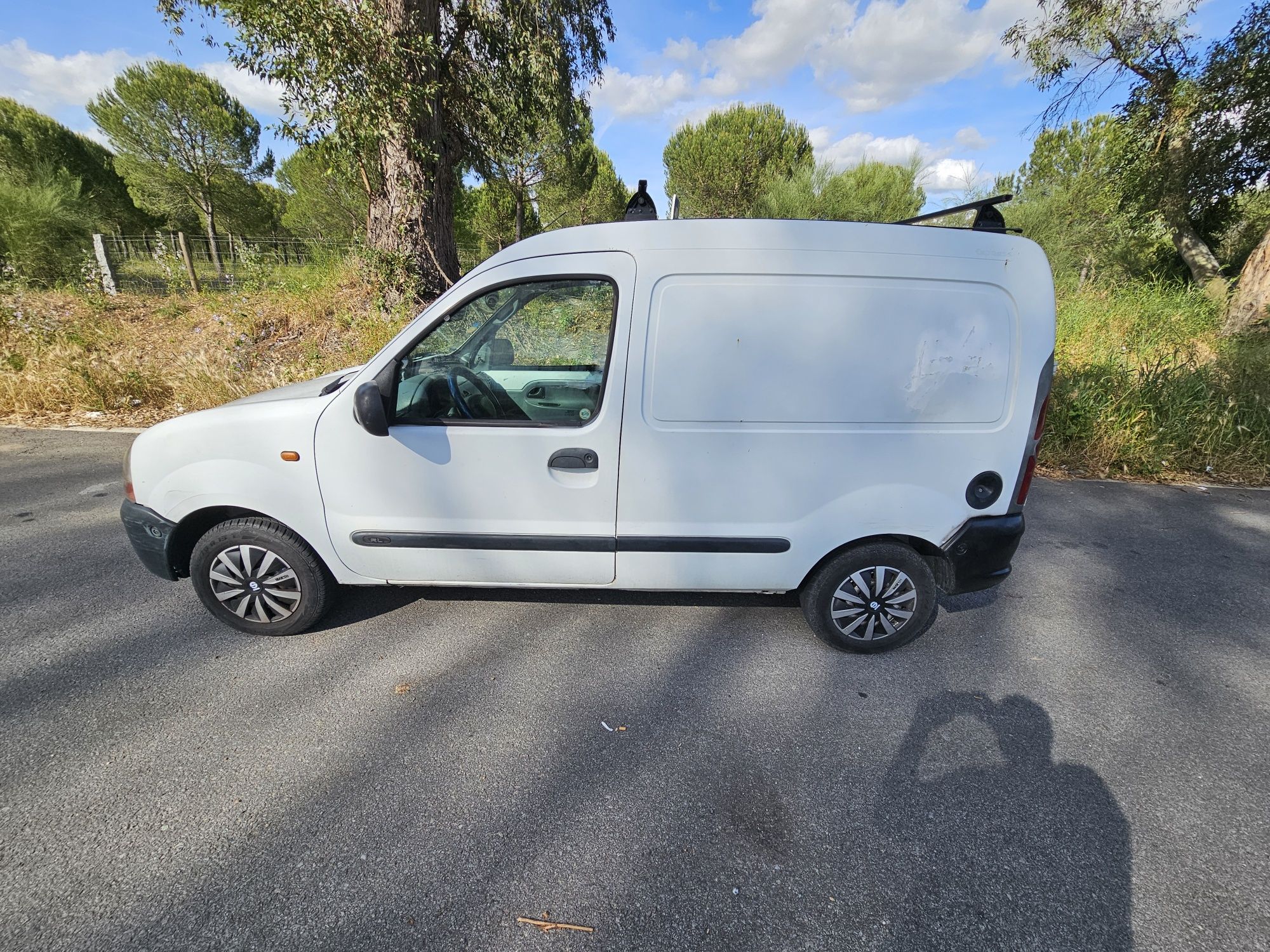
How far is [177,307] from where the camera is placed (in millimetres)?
9664

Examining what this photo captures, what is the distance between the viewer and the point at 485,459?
2.40 meters

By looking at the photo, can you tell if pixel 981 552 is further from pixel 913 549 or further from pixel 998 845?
pixel 998 845

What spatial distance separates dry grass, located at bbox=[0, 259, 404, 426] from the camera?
6.71 meters

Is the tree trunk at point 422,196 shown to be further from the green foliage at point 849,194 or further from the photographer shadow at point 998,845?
the green foliage at point 849,194

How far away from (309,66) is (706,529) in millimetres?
7326

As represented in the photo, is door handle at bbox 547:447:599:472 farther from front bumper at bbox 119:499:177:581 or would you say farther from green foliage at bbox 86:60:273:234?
green foliage at bbox 86:60:273:234

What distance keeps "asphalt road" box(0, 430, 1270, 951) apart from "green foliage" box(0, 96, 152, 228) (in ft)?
104

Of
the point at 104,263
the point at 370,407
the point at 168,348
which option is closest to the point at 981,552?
the point at 370,407

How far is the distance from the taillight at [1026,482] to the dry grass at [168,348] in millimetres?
7088

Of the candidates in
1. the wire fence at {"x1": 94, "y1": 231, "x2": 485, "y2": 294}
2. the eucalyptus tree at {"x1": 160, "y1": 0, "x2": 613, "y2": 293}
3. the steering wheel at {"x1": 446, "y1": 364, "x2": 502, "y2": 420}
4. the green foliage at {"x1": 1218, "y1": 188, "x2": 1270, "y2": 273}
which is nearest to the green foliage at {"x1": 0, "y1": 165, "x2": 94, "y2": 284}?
the wire fence at {"x1": 94, "y1": 231, "x2": 485, "y2": 294}

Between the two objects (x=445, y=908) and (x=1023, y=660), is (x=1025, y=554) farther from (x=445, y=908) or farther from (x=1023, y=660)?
(x=445, y=908)

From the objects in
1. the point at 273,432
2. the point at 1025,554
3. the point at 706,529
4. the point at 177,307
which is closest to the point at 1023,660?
the point at 1025,554

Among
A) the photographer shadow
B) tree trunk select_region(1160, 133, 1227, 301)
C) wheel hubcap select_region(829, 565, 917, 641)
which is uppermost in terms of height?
tree trunk select_region(1160, 133, 1227, 301)

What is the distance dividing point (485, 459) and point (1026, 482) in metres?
2.47
